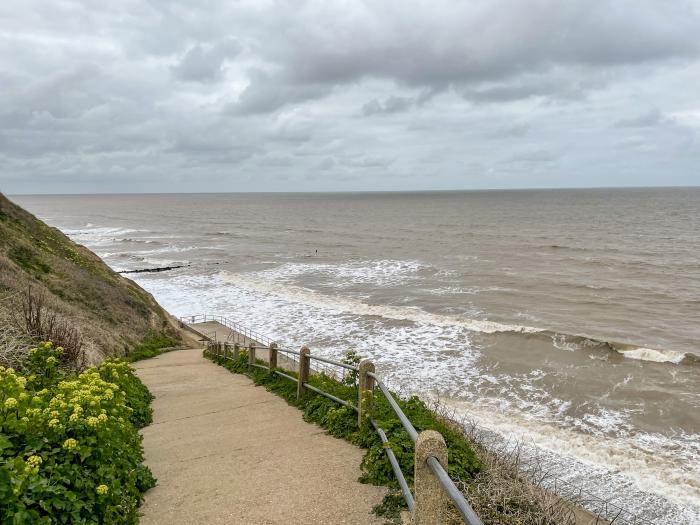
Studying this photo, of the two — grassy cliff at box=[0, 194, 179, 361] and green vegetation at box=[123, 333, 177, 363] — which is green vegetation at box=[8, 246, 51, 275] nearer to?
grassy cliff at box=[0, 194, 179, 361]

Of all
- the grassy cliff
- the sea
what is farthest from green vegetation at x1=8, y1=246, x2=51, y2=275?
the sea

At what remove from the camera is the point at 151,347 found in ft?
63.1

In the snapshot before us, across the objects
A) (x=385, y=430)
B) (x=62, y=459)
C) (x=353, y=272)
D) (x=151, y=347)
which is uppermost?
(x=62, y=459)

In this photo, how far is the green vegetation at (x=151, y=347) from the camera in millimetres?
17441

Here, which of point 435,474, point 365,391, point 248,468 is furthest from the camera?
point 365,391

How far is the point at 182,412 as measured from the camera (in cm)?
978

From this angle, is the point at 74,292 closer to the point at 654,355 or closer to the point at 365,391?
the point at 365,391

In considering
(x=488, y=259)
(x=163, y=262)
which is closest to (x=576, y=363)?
(x=488, y=259)

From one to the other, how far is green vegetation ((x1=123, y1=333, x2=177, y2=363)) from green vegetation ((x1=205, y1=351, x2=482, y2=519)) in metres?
9.39

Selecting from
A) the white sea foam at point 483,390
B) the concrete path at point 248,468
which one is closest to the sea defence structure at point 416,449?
the concrete path at point 248,468

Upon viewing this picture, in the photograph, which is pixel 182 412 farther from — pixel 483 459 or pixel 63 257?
pixel 63 257

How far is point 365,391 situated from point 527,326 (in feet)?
67.9

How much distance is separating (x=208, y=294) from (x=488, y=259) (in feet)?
86.6

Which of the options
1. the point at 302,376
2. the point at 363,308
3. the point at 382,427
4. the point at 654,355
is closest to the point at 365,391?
the point at 382,427
